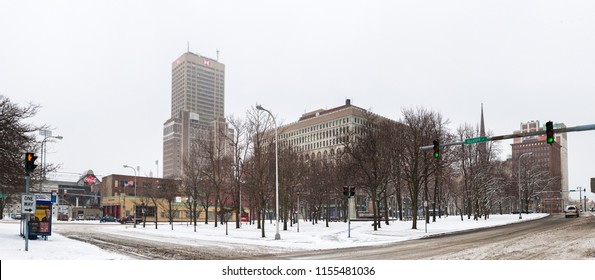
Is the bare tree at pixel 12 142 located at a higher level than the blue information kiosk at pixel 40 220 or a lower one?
higher

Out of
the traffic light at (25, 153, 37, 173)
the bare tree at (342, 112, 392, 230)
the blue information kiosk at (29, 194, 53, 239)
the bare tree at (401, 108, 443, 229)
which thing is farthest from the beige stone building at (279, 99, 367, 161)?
the traffic light at (25, 153, 37, 173)

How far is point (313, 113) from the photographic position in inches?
6890

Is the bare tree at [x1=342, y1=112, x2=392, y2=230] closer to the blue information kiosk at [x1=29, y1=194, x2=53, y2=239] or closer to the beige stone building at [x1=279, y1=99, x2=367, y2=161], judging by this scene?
the blue information kiosk at [x1=29, y1=194, x2=53, y2=239]

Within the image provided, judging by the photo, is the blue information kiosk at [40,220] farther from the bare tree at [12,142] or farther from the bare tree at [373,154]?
the bare tree at [373,154]

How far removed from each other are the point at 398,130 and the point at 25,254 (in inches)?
1458

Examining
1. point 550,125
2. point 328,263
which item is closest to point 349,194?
point 550,125

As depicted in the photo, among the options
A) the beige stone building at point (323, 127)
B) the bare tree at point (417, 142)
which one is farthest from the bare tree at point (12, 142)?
the beige stone building at point (323, 127)

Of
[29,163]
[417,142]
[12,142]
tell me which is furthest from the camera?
[417,142]

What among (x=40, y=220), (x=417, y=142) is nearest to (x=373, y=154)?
(x=417, y=142)

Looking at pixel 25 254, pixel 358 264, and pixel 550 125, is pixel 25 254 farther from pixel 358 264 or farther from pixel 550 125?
pixel 550 125

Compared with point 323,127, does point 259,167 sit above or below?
below

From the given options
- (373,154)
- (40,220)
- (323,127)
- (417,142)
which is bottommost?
(40,220)

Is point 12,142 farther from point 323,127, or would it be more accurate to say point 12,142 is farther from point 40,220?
point 323,127

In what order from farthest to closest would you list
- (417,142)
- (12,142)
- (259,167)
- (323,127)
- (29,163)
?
(323,127)
(417,142)
(259,167)
(12,142)
(29,163)
